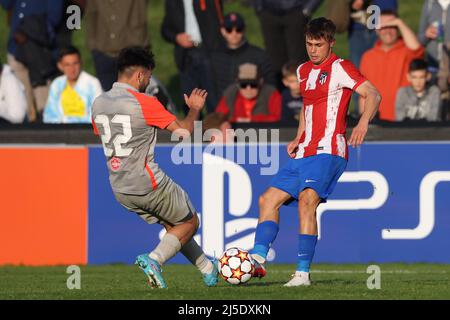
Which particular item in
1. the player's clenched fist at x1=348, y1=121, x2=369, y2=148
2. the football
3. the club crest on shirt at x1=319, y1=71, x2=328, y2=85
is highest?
the club crest on shirt at x1=319, y1=71, x2=328, y2=85

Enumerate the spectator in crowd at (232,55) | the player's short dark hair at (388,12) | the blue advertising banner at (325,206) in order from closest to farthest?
the blue advertising banner at (325,206), the player's short dark hair at (388,12), the spectator in crowd at (232,55)

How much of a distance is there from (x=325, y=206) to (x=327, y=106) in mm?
4102

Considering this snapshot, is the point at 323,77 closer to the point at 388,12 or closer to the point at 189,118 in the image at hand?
the point at 189,118

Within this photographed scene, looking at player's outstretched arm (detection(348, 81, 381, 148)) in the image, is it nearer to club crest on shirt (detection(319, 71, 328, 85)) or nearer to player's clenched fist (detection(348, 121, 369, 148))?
player's clenched fist (detection(348, 121, 369, 148))

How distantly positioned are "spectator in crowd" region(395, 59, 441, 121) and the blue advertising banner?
101 centimetres

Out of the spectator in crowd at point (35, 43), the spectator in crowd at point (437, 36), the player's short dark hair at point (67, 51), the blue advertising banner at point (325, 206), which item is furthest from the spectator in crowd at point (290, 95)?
the spectator in crowd at point (35, 43)

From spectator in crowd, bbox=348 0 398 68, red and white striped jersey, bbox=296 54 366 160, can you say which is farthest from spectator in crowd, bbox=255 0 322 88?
red and white striped jersey, bbox=296 54 366 160

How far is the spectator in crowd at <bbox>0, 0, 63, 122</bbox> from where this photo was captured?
17438 millimetres

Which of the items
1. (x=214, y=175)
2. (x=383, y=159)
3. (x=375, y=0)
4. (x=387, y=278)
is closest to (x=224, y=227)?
(x=214, y=175)

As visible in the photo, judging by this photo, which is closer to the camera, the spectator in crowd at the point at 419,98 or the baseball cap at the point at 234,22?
the spectator in crowd at the point at 419,98

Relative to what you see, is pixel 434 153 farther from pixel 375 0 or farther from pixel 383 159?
pixel 375 0

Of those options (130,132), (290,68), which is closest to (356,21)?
(290,68)

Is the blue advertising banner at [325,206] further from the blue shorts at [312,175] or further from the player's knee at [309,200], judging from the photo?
the player's knee at [309,200]

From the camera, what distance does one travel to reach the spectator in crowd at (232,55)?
16.7 m
